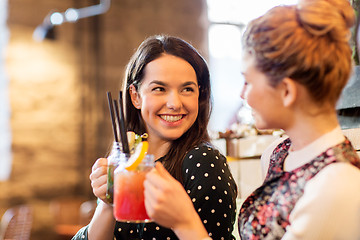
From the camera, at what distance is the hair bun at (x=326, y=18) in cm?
100

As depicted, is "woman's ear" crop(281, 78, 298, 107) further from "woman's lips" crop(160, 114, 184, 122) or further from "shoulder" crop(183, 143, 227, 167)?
"woman's lips" crop(160, 114, 184, 122)

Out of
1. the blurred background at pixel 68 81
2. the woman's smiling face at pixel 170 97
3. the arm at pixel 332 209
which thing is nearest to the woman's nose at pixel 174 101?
the woman's smiling face at pixel 170 97

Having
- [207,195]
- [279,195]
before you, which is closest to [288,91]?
[279,195]

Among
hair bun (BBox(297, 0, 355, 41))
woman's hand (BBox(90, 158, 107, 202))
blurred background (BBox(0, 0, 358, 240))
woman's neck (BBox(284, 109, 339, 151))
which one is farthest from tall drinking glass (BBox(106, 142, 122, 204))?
blurred background (BBox(0, 0, 358, 240))

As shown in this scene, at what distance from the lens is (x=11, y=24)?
20.2 feet

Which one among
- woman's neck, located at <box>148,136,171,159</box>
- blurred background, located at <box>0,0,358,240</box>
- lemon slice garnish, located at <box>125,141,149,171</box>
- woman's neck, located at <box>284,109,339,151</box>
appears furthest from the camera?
blurred background, located at <box>0,0,358,240</box>

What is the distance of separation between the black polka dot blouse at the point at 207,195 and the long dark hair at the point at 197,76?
112 millimetres

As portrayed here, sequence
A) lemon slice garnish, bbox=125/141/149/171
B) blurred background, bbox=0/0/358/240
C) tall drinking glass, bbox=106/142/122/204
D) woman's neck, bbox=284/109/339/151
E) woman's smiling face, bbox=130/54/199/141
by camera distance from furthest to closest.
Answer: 1. blurred background, bbox=0/0/358/240
2. woman's smiling face, bbox=130/54/199/141
3. tall drinking glass, bbox=106/142/122/204
4. lemon slice garnish, bbox=125/141/149/171
5. woman's neck, bbox=284/109/339/151

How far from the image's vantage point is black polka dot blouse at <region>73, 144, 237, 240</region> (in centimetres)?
151

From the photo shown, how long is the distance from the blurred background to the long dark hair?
420 cm

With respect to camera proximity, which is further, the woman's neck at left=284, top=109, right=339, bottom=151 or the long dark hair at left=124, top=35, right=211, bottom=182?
the long dark hair at left=124, top=35, right=211, bottom=182

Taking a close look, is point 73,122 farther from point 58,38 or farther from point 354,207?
point 354,207

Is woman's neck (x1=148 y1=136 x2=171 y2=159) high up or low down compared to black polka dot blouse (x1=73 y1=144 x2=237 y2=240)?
up

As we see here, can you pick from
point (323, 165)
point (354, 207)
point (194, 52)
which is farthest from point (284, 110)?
point (194, 52)
